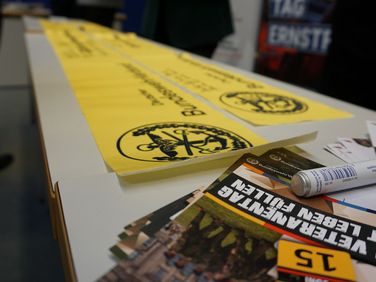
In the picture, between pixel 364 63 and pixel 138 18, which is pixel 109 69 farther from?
pixel 138 18

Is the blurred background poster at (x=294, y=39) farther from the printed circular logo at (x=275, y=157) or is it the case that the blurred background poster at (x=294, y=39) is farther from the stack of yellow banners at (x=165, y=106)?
the printed circular logo at (x=275, y=157)

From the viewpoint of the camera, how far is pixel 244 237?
0.31 m

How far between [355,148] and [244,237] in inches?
11.6

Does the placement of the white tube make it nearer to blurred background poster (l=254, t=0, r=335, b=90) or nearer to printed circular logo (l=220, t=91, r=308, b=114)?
printed circular logo (l=220, t=91, r=308, b=114)

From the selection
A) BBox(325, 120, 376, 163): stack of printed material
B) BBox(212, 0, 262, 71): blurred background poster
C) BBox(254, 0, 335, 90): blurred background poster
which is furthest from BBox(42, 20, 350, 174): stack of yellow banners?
BBox(212, 0, 262, 71): blurred background poster

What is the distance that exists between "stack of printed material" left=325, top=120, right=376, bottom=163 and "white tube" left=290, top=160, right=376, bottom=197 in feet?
0.27

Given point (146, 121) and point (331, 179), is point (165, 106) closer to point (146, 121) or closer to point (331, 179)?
point (146, 121)

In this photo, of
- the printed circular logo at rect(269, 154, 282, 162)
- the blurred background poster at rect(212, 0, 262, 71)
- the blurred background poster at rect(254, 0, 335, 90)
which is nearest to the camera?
the printed circular logo at rect(269, 154, 282, 162)

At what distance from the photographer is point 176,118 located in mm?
601

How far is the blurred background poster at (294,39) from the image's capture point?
242cm

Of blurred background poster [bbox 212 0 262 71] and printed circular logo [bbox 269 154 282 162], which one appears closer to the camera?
printed circular logo [bbox 269 154 282 162]

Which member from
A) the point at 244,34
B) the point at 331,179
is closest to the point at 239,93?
the point at 331,179

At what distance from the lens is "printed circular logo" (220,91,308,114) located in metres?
0.68

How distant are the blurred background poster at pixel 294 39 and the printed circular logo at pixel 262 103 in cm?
169
